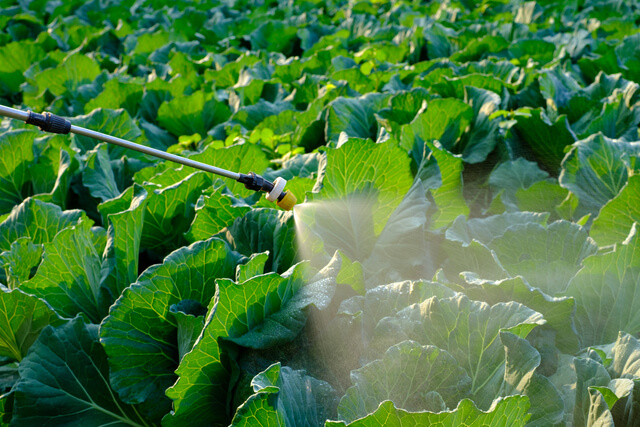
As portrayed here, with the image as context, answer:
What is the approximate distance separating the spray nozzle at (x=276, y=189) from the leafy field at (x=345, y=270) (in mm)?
79

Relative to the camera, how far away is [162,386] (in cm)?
182

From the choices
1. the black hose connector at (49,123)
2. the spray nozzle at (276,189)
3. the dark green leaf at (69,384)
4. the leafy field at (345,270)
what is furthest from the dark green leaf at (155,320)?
the black hose connector at (49,123)

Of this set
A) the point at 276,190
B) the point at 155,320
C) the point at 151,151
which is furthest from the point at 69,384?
the point at 276,190

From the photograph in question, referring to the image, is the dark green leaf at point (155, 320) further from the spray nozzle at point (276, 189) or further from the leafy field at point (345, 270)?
the spray nozzle at point (276, 189)

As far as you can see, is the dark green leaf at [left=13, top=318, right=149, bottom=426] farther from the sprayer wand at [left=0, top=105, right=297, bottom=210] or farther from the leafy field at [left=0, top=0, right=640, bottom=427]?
the sprayer wand at [left=0, top=105, right=297, bottom=210]

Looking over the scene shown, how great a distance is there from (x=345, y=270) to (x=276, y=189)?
0.35 meters

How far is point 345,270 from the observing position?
5.91ft

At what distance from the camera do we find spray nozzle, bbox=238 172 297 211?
1940 mm

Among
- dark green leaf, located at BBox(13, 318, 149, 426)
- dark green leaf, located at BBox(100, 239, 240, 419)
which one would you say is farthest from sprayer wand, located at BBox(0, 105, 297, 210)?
dark green leaf, located at BBox(13, 318, 149, 426)

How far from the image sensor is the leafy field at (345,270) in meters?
1.50

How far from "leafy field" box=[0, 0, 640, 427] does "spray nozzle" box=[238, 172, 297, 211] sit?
0.08 m

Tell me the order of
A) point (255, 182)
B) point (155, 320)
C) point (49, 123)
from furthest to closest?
point (255, 182)
point (49, 123)
point (155, 320)

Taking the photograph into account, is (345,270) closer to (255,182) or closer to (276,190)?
(276,190)

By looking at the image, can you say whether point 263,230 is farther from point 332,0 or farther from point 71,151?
point 332,0
